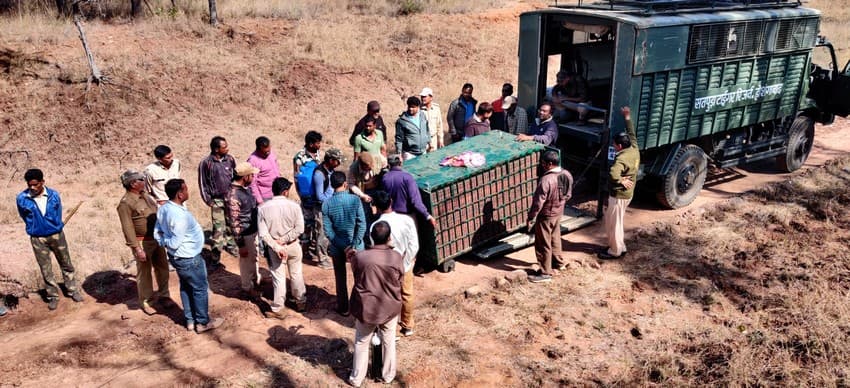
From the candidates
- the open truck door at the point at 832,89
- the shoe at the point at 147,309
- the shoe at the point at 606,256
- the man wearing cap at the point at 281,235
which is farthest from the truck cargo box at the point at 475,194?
the open truck door at the point at 832,89

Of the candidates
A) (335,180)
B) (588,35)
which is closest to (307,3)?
(588,35)

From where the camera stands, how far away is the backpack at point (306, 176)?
7.54 m

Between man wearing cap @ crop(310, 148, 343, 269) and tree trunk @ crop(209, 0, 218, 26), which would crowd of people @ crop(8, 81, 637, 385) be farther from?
tree trunk @ crop(209, 0, 218, 26)

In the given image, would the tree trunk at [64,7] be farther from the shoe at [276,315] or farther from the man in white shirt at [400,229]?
the man in white shirt at [400,229]

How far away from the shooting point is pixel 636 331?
263 inches

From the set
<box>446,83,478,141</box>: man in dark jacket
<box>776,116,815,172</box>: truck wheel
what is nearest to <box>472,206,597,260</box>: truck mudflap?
<box>446,83,478,141</box>: man in dark jacket

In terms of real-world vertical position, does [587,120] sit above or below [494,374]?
above

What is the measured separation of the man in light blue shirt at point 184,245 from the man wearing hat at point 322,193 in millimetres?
1416

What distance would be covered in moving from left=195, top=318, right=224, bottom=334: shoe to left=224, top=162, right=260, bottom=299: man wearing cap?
62cm

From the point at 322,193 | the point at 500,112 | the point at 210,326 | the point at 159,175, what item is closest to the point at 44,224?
the point at 159,175

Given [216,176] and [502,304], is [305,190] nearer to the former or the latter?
[216,176]

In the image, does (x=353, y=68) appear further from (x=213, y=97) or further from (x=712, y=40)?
(x=712, y=40)

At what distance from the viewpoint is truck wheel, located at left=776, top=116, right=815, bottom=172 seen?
11359 millimetres

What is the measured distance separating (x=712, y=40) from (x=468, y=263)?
15.3 ft
